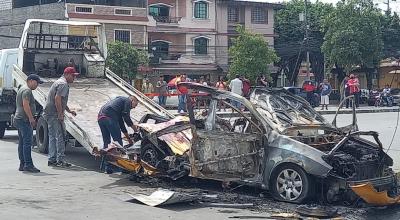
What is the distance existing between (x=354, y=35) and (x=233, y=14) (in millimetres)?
13846

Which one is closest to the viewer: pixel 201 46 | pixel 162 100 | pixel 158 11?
pixel 162 100

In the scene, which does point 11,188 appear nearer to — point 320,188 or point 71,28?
point 320,188

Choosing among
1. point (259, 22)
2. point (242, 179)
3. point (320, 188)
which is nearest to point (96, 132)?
point (242, 179)

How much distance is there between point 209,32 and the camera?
53.0m

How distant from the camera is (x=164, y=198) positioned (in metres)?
8.66

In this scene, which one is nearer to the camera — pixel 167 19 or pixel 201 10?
pixel 167 19

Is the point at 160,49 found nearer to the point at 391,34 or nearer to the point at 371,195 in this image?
the point at 391,34

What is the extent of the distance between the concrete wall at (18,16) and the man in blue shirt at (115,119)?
110 feet

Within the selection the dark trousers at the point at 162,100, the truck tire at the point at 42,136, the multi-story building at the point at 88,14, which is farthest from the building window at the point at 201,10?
the truck tire at the point at 42,136

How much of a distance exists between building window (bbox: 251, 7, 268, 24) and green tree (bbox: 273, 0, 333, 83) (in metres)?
2.60

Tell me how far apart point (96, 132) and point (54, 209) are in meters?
4.13

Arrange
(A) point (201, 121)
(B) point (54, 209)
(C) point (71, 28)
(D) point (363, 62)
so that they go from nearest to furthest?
1. (B) point (54, 209)
2. (A) point (201, 121)
3. (C) point (71, 28)
4. (D) point (363, 62)

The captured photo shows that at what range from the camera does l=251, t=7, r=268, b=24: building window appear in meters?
56.1

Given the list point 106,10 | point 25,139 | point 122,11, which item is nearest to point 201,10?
point 122,11
